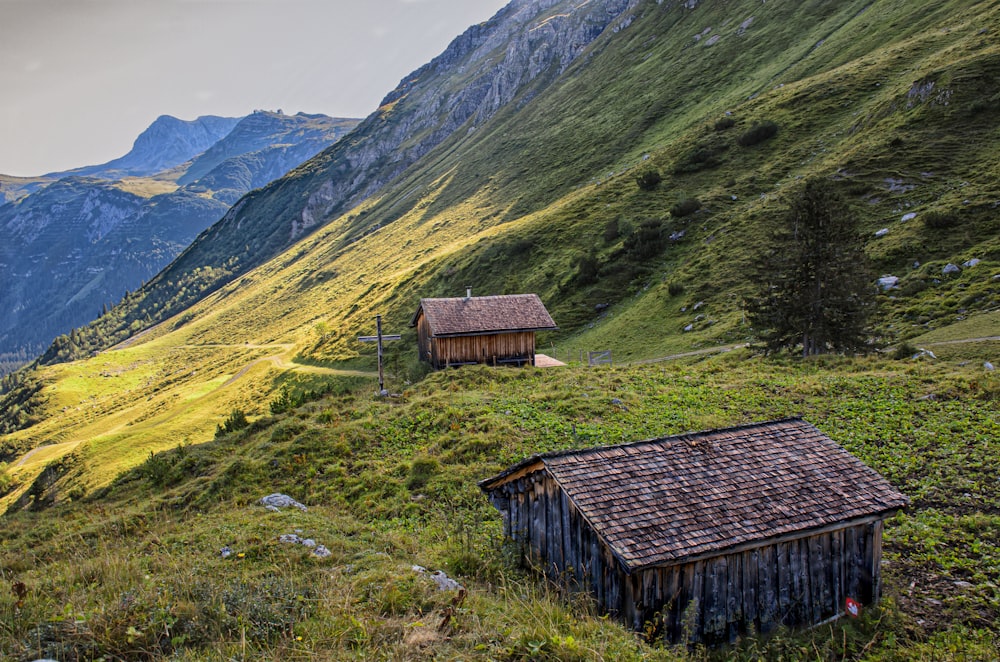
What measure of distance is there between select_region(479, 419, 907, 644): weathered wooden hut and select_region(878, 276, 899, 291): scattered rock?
25665mm

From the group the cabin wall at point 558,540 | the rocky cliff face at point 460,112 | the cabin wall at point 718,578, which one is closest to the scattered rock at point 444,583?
the cabin wall at point 558,540

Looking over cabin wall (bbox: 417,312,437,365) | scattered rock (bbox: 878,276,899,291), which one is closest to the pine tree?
scattered rock (bbox: 878,276,899,291)

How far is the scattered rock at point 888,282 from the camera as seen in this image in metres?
31.1

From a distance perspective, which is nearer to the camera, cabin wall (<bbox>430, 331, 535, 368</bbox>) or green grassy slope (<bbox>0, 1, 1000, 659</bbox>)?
green grassy slope (<bbox>0, 1, 1000, 659</bbox>)

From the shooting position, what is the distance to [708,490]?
9.62m

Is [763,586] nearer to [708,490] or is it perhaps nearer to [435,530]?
[708,490]

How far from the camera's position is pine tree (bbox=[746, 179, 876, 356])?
1022 inches

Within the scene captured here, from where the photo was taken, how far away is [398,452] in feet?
64.6

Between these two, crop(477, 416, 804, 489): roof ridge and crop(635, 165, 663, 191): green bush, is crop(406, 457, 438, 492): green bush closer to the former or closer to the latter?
crop(477, 416, 804, 489): roof ridge

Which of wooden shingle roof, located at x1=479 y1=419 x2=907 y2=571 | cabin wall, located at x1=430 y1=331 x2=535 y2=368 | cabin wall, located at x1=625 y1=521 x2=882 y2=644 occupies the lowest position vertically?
cabin wall, located at x1=430 y1=331 x2=535 y2=368

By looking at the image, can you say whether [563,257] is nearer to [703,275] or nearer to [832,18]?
[703,275]

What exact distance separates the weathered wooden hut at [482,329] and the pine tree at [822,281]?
15.1 m

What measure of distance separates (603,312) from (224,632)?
41.8 meters

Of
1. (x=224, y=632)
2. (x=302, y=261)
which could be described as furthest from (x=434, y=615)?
(x=302, y=261)
